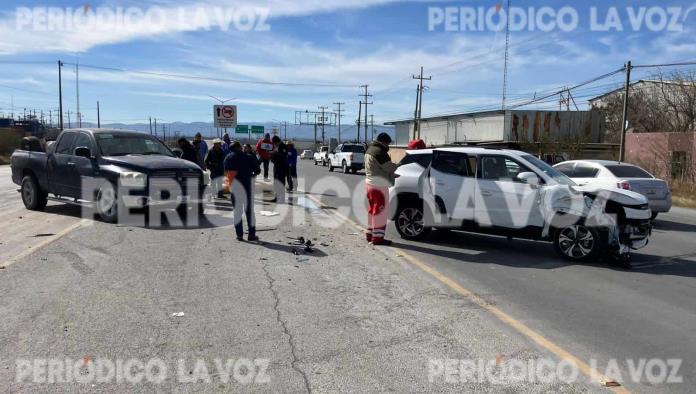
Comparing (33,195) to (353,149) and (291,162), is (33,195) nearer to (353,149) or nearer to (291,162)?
(291,162)

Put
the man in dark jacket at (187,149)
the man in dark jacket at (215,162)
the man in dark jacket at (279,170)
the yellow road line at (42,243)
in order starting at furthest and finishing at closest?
the man in dark jacket at (279,170)
the man in dark jacket at (215,162)
the man in dark jacket at (187,149)
the yellow road line at (42,243)

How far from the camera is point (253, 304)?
19.3 ft

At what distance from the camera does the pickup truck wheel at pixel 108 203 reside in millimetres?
10875

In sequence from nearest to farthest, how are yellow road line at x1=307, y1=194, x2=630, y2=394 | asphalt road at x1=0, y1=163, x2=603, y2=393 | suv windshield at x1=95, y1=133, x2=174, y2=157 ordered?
1. asphalt road at x1=0, y1=163, x2=603, y2=393
2. yellow road line at x1=307, y1=194, x2=630, y2=394
3. suv windshield at x1=95, y1=133, x2=174, y2=157

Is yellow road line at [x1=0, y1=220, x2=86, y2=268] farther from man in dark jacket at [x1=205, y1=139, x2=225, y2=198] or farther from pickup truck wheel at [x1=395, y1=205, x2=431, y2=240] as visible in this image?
pickup truck wheel at [x1=395, y1=205, x2=431, y2=240]

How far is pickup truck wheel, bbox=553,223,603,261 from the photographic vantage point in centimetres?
833

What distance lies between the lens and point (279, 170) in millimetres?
16156

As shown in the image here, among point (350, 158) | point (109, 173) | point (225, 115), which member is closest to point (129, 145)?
point (109, 173)

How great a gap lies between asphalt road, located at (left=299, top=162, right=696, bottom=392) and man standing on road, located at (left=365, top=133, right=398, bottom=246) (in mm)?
554

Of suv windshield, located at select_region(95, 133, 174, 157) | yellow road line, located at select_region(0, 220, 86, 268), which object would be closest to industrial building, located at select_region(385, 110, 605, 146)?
suv windshield, located at select_region(95, 133, 174, 157)

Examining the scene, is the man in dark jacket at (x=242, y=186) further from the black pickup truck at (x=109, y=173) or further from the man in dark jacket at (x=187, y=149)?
the man in dark jacket at (x=187, y=149)

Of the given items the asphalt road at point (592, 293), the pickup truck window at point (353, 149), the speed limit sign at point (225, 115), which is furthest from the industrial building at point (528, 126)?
the asphalt road at point (592, 293)

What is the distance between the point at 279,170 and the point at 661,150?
22184 mm

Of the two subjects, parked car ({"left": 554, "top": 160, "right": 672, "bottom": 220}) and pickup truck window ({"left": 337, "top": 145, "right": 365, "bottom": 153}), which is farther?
pickup truck window ({"left": 337, "top": 145, "right": 365, "bottom": 153})
